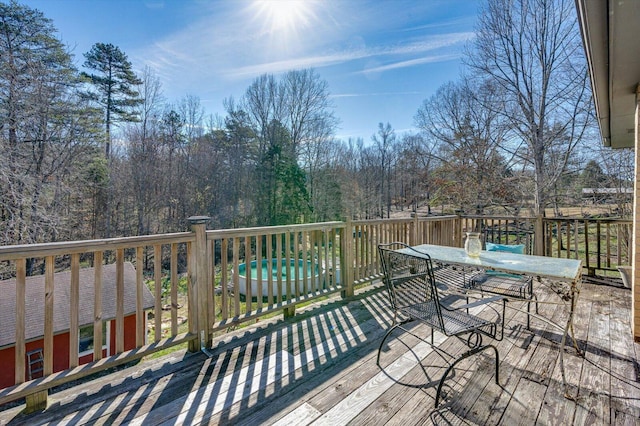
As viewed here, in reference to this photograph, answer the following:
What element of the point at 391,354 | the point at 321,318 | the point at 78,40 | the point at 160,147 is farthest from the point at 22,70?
the point at 391,354

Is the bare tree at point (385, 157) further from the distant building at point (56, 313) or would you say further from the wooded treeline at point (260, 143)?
the distant building at point (56, 313)

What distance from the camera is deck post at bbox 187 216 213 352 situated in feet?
7.91

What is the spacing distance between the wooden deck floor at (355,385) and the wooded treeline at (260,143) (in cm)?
763

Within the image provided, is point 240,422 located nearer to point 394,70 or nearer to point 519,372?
point 519,372

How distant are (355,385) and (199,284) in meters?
1.44

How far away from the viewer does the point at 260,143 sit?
17.6 meters

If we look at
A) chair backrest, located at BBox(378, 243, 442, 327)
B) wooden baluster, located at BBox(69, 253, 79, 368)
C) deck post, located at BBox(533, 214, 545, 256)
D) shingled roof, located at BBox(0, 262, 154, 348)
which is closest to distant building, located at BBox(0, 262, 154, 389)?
shingled roof, located at BBox(0, 262, 154, 348)

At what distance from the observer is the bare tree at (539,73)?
26.2 ft

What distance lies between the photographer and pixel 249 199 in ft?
56.0

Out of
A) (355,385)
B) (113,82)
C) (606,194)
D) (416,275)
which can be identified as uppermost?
(113,82)

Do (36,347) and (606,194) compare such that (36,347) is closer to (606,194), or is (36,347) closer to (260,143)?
(606,194)

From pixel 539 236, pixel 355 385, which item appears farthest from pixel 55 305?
pixel 539 236

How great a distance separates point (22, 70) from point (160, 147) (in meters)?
6.21

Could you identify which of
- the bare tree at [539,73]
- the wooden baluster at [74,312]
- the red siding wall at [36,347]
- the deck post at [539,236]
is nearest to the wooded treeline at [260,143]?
the bare tree at [539,73]
